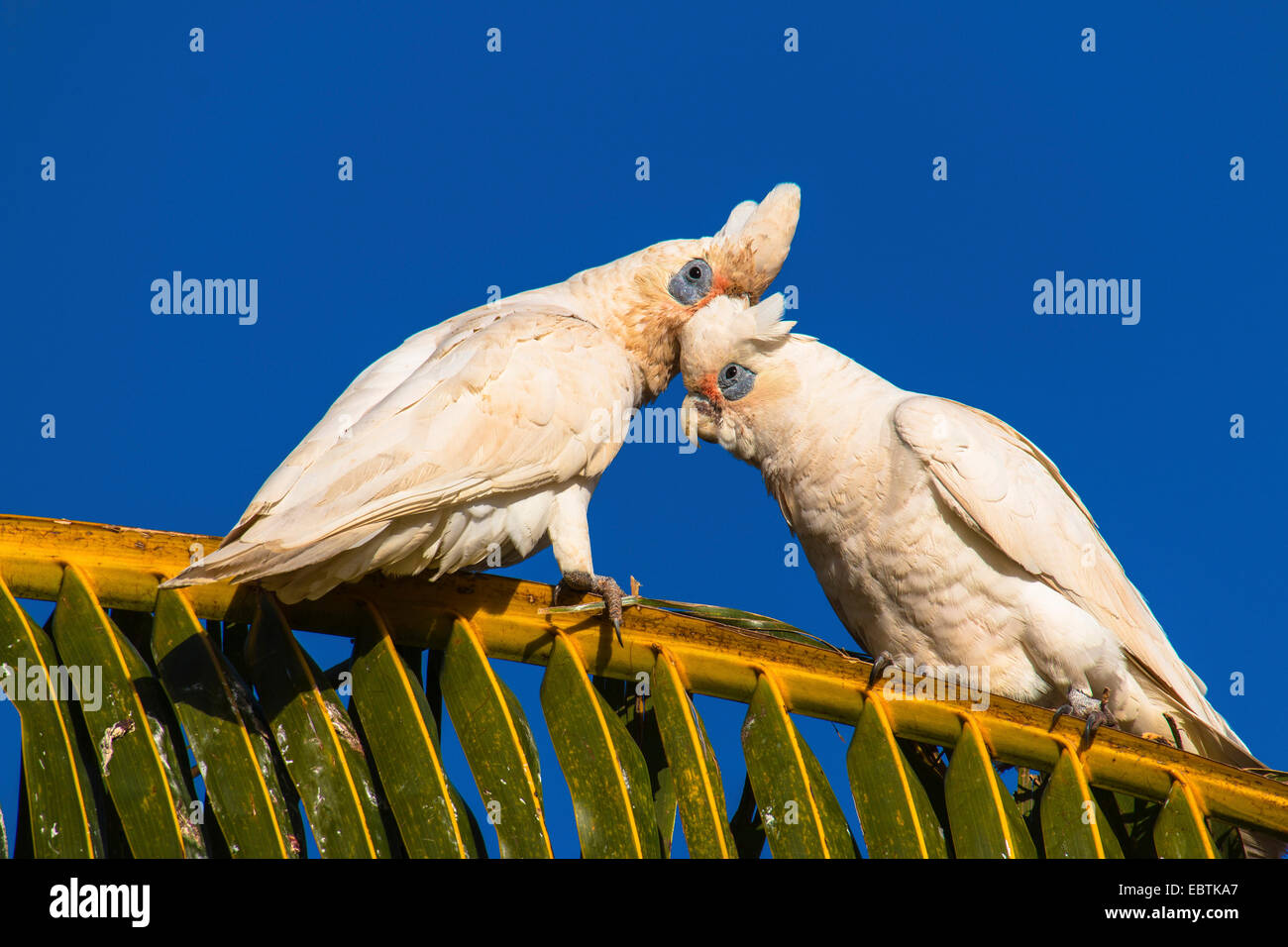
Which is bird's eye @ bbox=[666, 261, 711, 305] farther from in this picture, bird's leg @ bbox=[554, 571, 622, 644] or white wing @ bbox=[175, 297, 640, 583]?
bird's leg @ bbox=[554, 571, 622, 644]

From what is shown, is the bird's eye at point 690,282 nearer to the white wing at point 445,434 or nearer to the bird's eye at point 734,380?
the bird's eye at point 734,380

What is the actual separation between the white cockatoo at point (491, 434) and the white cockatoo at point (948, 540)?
0.85ft

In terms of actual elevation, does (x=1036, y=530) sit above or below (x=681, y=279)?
below

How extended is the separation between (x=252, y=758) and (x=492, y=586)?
0.84 m

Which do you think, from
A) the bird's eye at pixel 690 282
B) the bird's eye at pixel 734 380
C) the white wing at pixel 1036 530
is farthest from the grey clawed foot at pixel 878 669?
the bird's eye at pixel 690 282

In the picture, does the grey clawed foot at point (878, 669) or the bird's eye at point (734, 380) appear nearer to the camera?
the grey clawed foot at point (878, 669)

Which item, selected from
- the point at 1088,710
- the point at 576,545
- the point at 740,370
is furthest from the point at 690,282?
the point at 1088,710

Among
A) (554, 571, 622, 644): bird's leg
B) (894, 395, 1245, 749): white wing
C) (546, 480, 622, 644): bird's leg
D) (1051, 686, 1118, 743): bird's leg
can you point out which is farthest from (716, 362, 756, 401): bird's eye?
(1051, 686, 1118, 743): bird's leg

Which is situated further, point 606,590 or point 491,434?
point 491,434

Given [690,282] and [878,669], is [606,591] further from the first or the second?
[690,282]

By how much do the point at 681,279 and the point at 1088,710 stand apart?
222 centimetres

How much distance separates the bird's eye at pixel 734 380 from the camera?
455 cm

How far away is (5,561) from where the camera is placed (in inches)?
113

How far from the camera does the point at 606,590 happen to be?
3.29m
